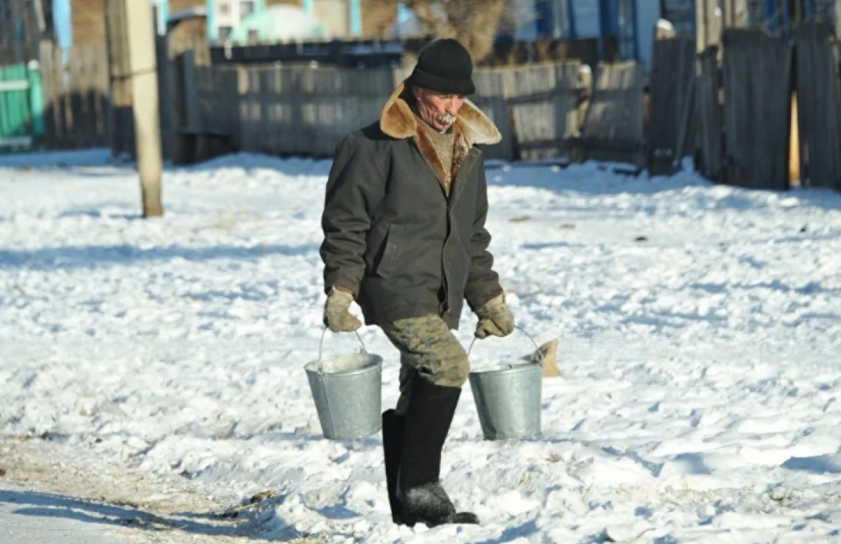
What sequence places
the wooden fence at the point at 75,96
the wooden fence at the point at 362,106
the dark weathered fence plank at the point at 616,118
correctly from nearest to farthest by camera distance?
the dark weathered fence plank at the point at 616,118, the wooden fence at the point at 362,106, the wooden fence at the point at 75,96

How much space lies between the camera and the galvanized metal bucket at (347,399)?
5355 millimetres

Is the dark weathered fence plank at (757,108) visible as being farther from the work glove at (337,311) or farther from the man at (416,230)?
the work glove at (337,311)

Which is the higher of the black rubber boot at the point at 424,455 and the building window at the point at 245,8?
the building window at the point at 245,8

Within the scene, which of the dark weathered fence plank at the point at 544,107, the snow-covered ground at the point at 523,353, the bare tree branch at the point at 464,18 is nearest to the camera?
the snow-covered ground at the point at 523,353

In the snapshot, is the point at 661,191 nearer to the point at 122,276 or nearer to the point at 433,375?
the point at 122,276

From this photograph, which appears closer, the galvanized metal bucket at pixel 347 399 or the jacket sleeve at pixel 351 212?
the jacket sleeve at pixel 351 212

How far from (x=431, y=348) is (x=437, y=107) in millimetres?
749

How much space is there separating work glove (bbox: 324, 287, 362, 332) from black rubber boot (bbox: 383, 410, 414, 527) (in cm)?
51

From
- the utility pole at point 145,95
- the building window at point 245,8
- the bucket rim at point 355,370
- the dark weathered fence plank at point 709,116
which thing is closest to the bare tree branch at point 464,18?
the dark weathered fence plank at point 709,116

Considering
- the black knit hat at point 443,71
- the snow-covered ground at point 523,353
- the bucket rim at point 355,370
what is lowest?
the snow-covered ground at point 523,353

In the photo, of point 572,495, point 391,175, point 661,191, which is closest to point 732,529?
point 572,495

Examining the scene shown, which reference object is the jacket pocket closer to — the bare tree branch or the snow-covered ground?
the snow-covered ground

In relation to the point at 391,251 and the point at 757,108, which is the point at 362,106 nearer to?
the point at 757,108

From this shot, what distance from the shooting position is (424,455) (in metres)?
5.38
